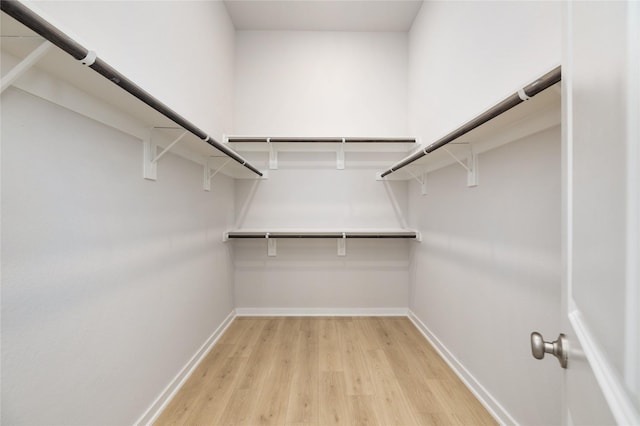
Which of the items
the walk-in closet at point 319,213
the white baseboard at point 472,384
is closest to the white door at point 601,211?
the walk-in closet at point 319,213

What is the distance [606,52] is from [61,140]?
1.37 metres

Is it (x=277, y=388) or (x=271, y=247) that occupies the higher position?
(x=271, y=247)

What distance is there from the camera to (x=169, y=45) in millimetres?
1569

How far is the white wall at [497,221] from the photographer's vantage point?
1.10 metres

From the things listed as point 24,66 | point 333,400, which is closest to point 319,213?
point 333,400

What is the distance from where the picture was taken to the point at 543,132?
1.13 meters

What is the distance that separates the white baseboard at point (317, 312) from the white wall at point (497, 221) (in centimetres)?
60

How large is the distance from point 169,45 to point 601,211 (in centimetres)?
197

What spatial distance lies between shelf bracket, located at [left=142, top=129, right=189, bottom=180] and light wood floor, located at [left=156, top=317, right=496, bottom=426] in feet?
4.01

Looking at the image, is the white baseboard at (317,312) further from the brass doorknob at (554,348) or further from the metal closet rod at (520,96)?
the brass doorknob at (554,348)

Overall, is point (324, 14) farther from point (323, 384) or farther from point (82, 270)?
point (323, 384)

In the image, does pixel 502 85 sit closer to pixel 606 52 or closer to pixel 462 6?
pixel 462 6

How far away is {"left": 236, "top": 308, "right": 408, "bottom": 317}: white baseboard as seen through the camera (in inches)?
110

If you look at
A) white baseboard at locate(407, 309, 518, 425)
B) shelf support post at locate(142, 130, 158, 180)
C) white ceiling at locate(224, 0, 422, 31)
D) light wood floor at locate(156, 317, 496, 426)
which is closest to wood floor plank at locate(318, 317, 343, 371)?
light wood floor at locate(156, 317, 496, 426)
